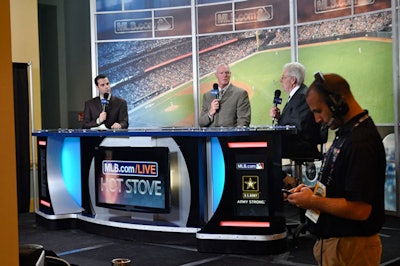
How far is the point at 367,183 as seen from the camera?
2.16 metres

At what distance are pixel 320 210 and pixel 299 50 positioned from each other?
5986 millimetres

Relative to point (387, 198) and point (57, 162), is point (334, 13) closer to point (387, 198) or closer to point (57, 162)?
point (387, 198)

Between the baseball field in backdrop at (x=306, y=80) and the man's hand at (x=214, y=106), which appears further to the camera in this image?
the baseball field in backdrop at (x=306, y=80)

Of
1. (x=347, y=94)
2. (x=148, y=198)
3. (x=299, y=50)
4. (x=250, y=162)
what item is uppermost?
(x=299, y=50)

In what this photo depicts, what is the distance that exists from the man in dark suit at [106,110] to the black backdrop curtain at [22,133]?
181 cm

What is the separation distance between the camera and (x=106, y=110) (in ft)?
22.1

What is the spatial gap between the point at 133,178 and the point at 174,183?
0.49 meters

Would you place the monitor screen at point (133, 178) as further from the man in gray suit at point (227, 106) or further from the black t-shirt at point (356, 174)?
the black t-shirt at point (356, 174)

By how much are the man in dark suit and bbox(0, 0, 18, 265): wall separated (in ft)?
14.9

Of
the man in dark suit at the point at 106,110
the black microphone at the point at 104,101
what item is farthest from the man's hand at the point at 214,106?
the black microphone at the point at 104,101

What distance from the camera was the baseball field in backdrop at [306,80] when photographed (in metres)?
7.12

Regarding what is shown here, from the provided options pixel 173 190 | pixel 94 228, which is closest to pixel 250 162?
pixel 173 190

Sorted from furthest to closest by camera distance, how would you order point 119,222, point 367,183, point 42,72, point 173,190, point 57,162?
point 42,72
point 57,162
point 119,222
point 173,190
point 367,183

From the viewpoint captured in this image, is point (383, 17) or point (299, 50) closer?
point (383, 17)
